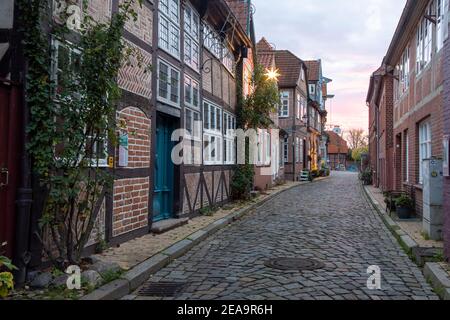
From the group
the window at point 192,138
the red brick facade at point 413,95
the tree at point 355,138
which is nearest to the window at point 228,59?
the window at point 192,138

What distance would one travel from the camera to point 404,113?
1413cm

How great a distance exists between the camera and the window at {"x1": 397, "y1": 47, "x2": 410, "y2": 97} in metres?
13.7

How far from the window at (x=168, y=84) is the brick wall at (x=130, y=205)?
188cm

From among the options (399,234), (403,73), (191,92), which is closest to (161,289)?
(399,234)

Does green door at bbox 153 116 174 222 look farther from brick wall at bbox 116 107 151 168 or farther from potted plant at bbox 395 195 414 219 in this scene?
potted plant at bbox 395 195 414 219

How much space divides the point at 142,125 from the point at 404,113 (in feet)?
29.8

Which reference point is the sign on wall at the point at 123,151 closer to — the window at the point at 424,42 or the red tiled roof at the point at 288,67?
the window at the point at 424,42

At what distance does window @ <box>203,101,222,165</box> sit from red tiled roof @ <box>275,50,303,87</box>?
59.9 ft

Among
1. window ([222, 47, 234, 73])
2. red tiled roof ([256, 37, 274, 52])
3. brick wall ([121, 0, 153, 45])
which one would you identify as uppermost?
red tiled roof ([256, 37, 274, 52])

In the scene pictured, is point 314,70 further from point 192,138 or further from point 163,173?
point 163,173

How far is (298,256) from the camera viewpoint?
23.8ft

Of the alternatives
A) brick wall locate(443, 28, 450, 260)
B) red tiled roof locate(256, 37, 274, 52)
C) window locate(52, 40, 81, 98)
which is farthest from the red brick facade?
red tiled roof locate(256, 37, 274, 52)

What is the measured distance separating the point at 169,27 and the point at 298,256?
5339mm

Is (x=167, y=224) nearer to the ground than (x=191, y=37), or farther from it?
nearer to the ground
